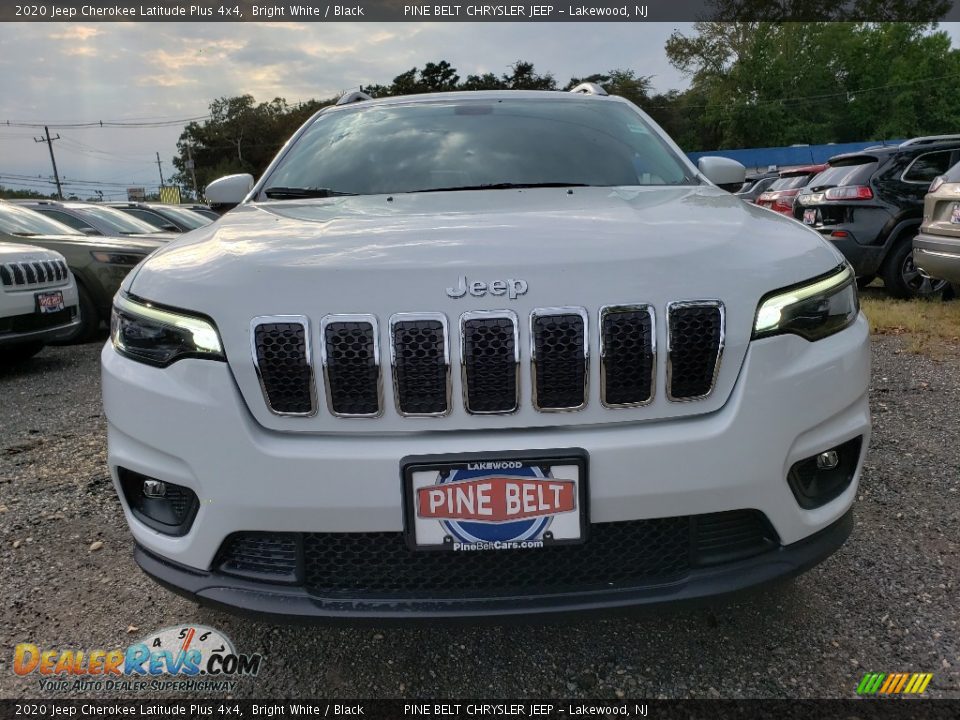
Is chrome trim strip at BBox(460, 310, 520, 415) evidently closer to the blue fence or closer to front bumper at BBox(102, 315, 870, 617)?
front bumper at BBox(102, 315, 870, 617)

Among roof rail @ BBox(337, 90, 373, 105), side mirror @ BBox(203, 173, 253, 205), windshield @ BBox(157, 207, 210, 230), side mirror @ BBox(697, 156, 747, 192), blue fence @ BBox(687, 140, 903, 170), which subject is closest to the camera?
side mirror @ BBox(697, 156, 747, 192)

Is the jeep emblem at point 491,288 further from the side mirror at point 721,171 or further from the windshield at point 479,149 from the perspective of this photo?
the side mirror at point 721,171

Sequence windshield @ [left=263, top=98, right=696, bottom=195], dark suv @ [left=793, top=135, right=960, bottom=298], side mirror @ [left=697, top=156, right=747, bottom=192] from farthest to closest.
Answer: dark suv @ [left=793, top=135, right=960, bottom=298]
side mirror @ [left=697, top=156, right=747, bottom=192]
windshield @ [left=263, top=98, right=696, bottom=195]

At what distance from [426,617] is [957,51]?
2502 inches

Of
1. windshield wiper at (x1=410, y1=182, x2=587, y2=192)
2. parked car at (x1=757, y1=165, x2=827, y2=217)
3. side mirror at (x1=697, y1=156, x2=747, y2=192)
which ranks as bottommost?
parked car at (x1=757, y1=165, x2=827, y2=217)

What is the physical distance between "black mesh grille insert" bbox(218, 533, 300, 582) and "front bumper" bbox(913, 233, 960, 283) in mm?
5690

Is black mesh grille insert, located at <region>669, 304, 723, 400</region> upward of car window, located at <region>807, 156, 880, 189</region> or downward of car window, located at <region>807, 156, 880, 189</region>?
upward

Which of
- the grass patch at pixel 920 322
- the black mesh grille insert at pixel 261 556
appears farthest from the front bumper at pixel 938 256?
the black mesh grille insert at pixel 261 556

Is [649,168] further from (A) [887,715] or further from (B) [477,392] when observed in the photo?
(A) [887,715]

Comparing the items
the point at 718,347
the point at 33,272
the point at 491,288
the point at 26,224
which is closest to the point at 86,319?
the point at 26,224

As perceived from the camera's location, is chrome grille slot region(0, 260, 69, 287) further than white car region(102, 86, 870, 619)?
Yes

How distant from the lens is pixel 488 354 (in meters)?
1.52

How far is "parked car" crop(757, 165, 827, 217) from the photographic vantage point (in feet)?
35.3

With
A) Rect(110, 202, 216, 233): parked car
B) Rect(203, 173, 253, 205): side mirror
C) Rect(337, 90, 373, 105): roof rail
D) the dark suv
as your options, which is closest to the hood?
Rect(203, 173, 253, 205): side mirror
